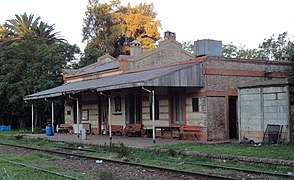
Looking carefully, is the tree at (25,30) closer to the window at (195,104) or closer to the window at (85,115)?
the window at (85,115)

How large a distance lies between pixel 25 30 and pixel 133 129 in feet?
93.8

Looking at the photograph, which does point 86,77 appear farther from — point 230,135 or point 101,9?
point 101,9

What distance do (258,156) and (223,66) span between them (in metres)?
8.07

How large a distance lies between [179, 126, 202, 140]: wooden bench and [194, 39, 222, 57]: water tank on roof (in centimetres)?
362

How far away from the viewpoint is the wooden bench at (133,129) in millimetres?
24219

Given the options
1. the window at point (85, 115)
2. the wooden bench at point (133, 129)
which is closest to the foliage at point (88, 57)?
the window at point (85, 115)

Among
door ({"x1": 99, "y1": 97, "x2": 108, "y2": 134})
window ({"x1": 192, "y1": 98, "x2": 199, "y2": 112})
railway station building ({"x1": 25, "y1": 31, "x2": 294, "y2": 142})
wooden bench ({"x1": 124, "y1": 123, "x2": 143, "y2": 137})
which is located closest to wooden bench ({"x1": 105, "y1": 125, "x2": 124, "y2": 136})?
railway station building ({"x1": 25, "y1": 31, "x2": 294, "y2": 142})

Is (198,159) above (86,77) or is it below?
below

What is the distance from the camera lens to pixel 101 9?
53625 millimetres

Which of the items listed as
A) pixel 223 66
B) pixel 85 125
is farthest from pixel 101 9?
pixel 223 66

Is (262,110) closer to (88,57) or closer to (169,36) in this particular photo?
(169,36)

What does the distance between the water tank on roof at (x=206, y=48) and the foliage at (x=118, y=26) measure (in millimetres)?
28567

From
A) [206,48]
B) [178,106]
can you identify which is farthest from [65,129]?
[206,48]

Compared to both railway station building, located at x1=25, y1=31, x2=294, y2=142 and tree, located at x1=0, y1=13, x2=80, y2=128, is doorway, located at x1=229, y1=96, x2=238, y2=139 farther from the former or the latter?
tree, located at x1=0, y1=13, x2=80, y2=128
